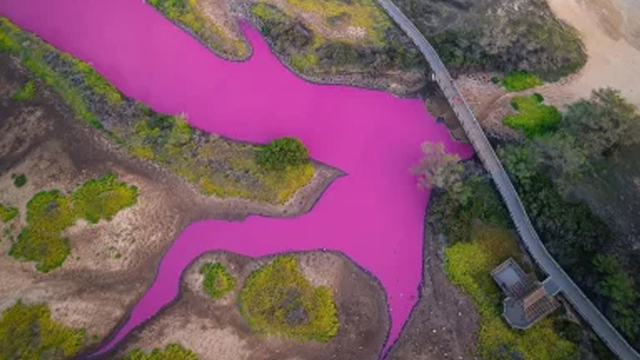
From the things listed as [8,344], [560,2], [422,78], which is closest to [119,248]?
[8,344]

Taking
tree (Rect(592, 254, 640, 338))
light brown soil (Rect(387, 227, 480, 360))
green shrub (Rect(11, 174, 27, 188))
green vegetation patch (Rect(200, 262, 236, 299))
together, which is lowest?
green shrub (Rect(11, 174, 27, 188))

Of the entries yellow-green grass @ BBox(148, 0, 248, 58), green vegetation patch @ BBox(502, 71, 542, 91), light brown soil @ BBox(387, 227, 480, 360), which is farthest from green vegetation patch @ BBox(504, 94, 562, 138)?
yellow-green grass @ BBox(148, 0, 248, 58)

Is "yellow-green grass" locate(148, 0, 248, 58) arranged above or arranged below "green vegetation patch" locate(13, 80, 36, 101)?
above

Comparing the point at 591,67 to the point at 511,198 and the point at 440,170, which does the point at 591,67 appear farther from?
the point at 440,170

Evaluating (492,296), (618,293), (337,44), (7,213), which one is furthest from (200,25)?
(618,293)

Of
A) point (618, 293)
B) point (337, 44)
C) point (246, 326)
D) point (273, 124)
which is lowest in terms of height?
point (246, 326)

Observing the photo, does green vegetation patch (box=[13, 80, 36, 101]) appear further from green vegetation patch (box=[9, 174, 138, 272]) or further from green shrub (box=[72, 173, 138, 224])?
green shrub (box=[72, 173, 138, 224])
